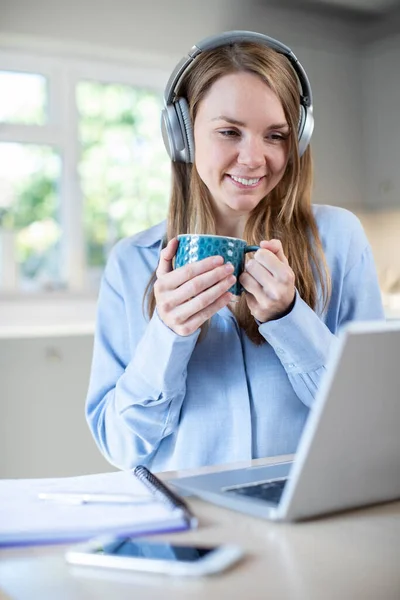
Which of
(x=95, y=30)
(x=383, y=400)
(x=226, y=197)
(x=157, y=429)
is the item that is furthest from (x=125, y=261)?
(x=95, y=30)

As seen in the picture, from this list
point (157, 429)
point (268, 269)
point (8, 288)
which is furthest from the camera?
point (8, 288)

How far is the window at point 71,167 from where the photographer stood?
3.46 metres

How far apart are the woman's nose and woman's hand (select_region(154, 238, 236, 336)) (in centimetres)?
25

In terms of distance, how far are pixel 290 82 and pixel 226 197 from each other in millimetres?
217

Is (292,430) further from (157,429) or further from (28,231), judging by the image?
(28,231)

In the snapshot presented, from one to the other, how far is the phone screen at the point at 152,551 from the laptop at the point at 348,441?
105 millimetres

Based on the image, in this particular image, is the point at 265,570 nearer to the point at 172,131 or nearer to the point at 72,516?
the point at 72,516

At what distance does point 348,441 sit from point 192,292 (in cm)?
39

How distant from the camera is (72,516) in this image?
2.33 feet

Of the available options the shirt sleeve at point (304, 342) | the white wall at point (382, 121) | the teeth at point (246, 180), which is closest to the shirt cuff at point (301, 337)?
the shirt sleeve at point (304, 342)

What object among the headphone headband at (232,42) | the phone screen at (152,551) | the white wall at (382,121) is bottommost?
the phone screen at (152,551)

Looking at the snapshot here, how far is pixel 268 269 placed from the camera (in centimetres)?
103

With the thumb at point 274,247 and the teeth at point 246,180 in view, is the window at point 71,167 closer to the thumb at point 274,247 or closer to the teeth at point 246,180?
the teeth at point 246,180

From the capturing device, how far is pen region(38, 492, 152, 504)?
29.4 inches
